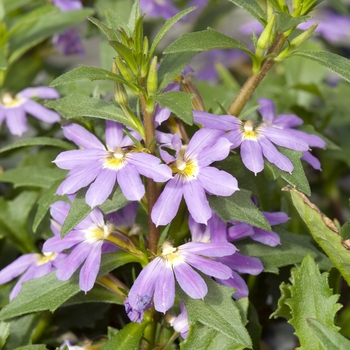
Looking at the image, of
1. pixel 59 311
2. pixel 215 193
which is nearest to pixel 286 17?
pixel 215 193

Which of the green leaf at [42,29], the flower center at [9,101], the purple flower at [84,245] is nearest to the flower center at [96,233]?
the purple flower at [84,245]

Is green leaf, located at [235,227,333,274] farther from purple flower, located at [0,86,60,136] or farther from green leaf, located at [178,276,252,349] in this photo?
purple flower, located at [0,86,60,136]

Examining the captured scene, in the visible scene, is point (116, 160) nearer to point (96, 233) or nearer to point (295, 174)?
point (96, 233)

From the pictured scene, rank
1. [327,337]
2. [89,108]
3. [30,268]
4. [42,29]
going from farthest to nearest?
1. [42,29]
2. [30,268]
3. [89,108]
4. [327,337]

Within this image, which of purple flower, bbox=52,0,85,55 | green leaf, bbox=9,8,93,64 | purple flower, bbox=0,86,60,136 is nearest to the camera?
purple flower, bbox=0,86,60,136

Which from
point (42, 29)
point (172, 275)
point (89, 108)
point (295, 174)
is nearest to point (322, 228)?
point (295, 174)

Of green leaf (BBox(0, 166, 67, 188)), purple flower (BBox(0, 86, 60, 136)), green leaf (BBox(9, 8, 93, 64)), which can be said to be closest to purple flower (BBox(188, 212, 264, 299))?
green leaf (BBox(0, 166, 67, 188))

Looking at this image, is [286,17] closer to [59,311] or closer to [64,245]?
[64,245]
